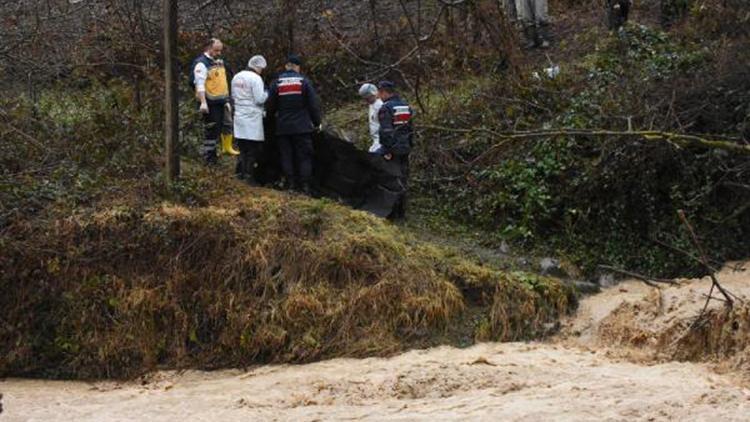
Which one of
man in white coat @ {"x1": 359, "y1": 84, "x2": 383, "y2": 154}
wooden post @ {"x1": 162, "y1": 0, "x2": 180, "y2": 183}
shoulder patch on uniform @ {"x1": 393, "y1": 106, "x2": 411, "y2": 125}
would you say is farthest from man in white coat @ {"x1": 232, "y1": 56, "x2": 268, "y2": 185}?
shoulder patch on uniform @ {"x1": 393, "y1": 106, "x2": 411, "y2": 125}

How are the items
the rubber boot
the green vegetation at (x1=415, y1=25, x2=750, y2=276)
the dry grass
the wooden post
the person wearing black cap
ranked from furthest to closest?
the rubber boot < the person wearing black cap < the green vegetation at (x1=415, y1=25, x2=750, y2=276) < the wooden post < the dry grass

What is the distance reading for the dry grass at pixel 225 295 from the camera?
40.4 ft

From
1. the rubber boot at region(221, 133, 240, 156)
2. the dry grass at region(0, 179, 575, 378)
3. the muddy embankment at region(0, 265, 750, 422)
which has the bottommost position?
the muddy embankment at region(0, 265, 750, 422)

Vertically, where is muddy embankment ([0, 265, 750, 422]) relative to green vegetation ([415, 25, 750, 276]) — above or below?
below

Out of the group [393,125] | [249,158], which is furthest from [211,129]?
[393,125]

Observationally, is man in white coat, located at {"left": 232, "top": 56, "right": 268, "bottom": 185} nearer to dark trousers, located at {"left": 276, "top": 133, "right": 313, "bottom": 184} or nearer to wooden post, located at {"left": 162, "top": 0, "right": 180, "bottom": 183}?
dark trousers, located at {"left": 276, "top": 133, "right": 313, "bottom": 184}

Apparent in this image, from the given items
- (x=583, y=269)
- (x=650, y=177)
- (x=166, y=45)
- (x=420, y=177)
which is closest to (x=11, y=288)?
(x=166, y=45)

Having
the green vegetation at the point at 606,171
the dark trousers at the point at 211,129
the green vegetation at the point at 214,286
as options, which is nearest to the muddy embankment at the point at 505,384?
the green vegetation at the point at 214,286

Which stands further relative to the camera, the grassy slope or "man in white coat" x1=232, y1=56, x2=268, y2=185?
"man in white coat" x1=232, y1=56, x2=268, y2=185

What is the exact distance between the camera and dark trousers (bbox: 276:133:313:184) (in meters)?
14.3

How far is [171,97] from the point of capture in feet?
44.8

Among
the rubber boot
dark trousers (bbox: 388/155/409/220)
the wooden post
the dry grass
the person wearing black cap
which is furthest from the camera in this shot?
the rubber boot

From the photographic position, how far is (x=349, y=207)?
1421cm

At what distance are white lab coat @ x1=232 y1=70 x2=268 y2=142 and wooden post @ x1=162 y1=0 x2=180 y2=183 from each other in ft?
2.77
